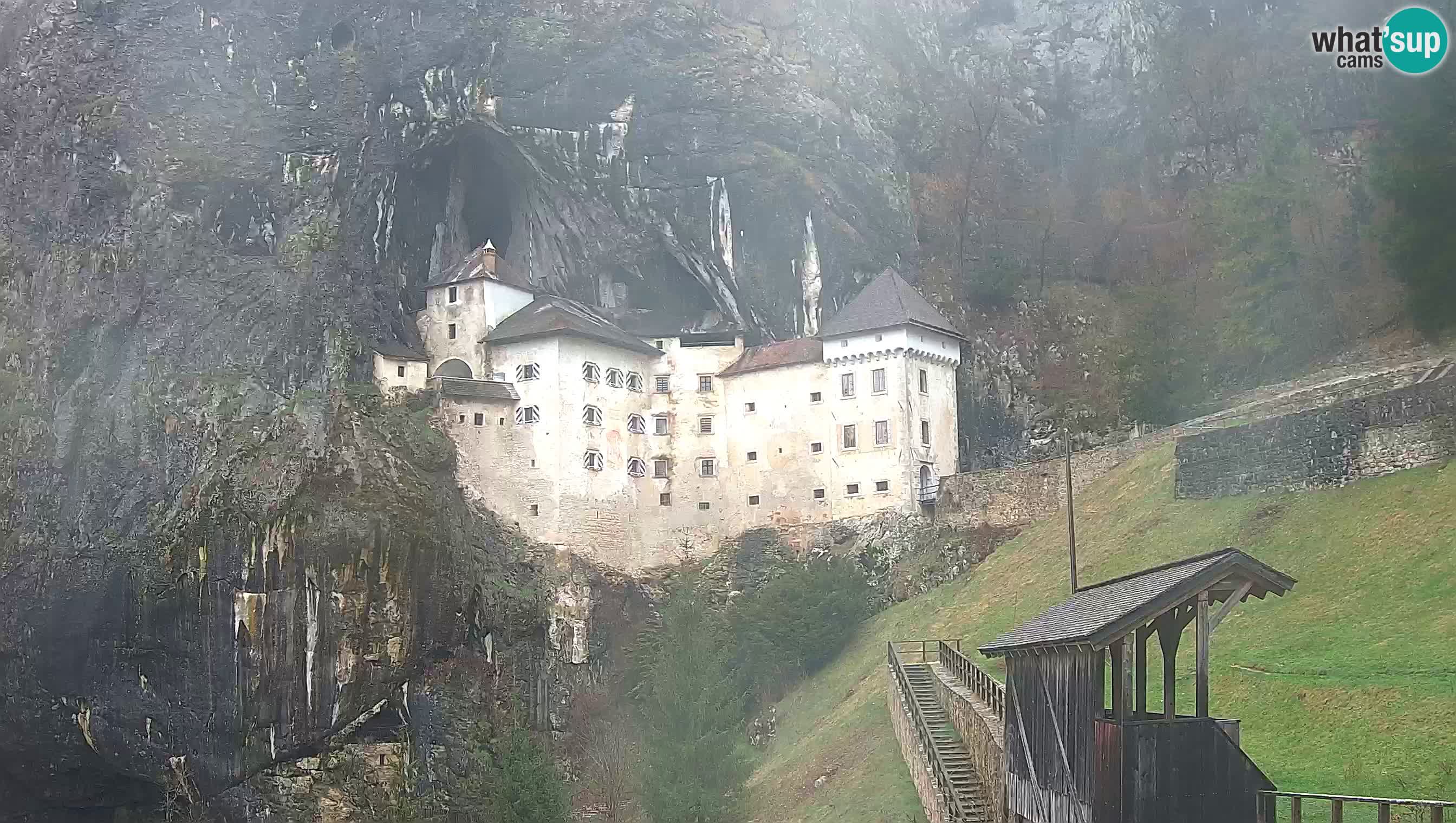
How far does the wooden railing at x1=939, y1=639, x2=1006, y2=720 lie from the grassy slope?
232cm

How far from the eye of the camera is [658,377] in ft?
183

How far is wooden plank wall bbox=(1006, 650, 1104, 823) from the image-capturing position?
18125 mm

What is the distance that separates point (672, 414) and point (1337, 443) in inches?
1087

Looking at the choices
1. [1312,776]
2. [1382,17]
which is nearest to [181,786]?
[1312,776]

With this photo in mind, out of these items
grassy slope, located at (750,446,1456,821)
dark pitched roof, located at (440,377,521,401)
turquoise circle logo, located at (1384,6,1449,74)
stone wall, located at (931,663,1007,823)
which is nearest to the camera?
grassy slope, located at (750,446,1456,821)

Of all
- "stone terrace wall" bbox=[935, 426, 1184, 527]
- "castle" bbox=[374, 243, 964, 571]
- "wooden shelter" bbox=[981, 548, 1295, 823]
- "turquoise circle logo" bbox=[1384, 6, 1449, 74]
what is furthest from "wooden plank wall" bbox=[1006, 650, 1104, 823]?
"turquoise circle logo" bbox=[1384, 6, 1449, 74]

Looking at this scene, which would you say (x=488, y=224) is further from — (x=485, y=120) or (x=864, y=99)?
(x=864, y=99)

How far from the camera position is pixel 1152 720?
Result: 17.3m

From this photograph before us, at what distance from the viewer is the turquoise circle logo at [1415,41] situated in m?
41.7

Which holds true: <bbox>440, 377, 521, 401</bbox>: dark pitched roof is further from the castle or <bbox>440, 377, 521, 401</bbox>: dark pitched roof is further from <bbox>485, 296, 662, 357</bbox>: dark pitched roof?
<bbox>485, 296, 662, 357</bbox>: dark pitched roof

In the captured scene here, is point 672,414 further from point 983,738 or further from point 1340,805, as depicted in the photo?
point 1340,805

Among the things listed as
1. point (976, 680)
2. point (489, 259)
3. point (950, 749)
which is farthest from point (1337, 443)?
point (489, 259)

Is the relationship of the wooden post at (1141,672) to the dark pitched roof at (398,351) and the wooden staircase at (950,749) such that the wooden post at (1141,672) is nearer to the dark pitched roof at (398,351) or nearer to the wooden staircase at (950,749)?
the wooden staircase at (950,749)

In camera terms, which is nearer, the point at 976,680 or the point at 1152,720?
the point at 1152,720
